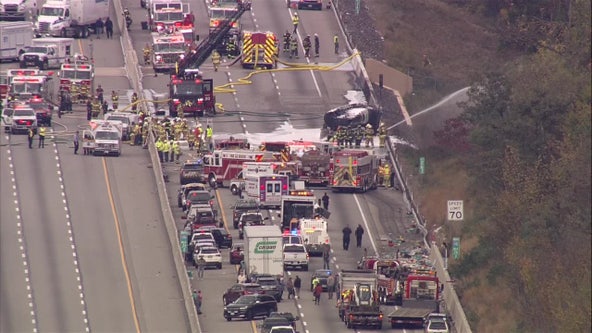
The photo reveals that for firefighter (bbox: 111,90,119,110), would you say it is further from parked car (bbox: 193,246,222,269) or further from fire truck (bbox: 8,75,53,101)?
parked car (bbox: 193,246,222,269)

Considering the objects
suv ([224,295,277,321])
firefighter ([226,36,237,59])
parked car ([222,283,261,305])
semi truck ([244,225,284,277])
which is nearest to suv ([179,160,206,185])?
semi truck ([244,225,284,277])

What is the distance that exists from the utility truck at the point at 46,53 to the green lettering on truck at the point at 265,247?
146 feet

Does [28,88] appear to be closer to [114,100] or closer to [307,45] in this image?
[114,100]

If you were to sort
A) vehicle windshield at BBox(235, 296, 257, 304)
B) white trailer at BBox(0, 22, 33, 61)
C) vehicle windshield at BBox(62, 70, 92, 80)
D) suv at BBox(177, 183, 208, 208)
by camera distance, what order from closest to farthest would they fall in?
1. vehicle windshield at BBox(235, 296, 257, 304)
2. suv at BBox(177, 183, 208, 208)
3. vehicle windshield at BBox(62, 70, 92, 80)
4. white trailer at BBox(0, 22, 33, 61)

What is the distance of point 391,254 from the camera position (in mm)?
118188

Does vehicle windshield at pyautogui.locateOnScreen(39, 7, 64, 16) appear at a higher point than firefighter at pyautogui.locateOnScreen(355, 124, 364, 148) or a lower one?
higher

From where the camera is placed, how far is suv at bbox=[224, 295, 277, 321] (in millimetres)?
105312

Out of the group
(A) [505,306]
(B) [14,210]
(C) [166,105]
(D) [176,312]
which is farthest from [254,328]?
(C) [166,105]

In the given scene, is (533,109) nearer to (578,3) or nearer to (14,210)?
(578,3)

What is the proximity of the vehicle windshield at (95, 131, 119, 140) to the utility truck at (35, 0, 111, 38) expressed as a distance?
28.8m

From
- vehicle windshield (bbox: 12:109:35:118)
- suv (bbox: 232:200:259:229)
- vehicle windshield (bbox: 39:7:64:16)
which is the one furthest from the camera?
vehicle windshield (bbox: 39:7:64:16)

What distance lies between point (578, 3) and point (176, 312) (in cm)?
2792

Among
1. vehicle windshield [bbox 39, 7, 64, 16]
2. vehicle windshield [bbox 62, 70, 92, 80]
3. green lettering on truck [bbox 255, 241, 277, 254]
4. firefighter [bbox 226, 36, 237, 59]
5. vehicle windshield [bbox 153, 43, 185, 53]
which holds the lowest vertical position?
green lettering on truck [bbox 255, 241, 277, 254]

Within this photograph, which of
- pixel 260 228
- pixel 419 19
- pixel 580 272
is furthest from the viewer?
pixel 419 19
